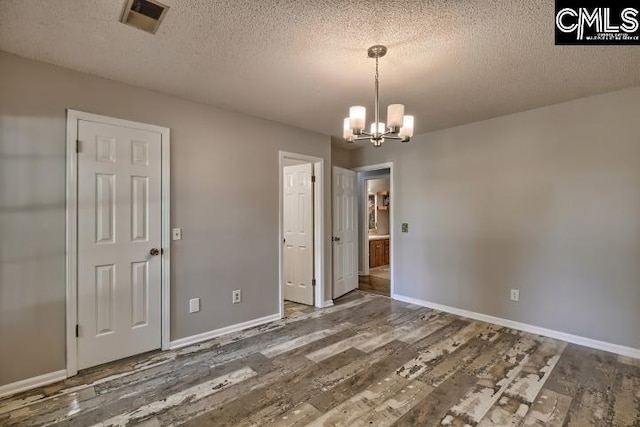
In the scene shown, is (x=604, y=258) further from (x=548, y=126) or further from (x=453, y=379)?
(x=453, y=379)

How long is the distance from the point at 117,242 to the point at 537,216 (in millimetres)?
4012

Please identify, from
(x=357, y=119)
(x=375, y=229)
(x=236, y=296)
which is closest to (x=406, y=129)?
(x=357, y=119)

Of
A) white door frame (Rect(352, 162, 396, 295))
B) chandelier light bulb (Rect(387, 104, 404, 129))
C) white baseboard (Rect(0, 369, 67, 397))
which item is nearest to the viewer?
chandelier light bulb (Rect(387, 104, 404, 129))

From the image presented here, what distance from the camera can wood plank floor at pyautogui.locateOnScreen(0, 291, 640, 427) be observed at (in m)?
1.88

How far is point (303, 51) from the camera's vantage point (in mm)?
2076

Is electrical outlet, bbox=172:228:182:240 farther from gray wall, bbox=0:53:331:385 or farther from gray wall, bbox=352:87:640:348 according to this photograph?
gray wall, bbox=352:87:640:348

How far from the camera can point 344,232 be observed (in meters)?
4.70

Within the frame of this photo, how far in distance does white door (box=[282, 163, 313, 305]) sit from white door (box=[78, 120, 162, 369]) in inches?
68.4

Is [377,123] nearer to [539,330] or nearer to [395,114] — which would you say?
[395,114]

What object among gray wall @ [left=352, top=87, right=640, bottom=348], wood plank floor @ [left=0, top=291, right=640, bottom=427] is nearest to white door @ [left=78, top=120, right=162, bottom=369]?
wood plank floor @ [left=0, top=291, right=640, bottom=427]

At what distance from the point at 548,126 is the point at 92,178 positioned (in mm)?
4235

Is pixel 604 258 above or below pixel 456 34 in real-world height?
below

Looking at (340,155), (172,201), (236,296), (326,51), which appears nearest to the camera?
(326,51)

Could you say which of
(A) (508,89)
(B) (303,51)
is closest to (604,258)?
(A) (508,89)
